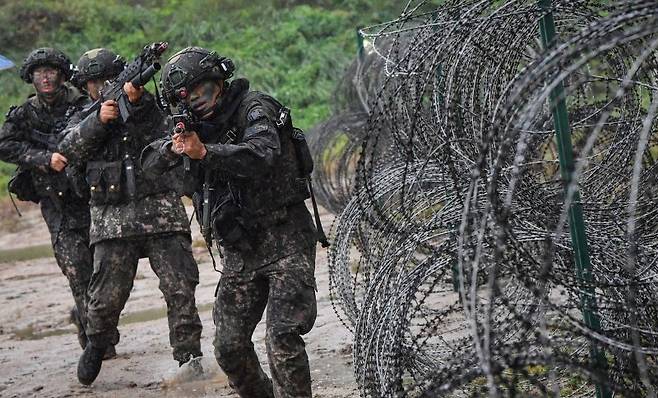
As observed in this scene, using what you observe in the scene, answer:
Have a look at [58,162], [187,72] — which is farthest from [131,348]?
[187,72]

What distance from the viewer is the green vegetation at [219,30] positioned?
2950cm

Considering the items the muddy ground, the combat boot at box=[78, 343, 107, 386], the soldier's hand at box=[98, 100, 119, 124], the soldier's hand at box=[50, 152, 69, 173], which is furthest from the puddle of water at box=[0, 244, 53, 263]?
the soldier's hand at box=[98, 100, 119, 124]

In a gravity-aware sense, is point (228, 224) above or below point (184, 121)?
below

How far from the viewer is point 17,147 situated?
8.05 m

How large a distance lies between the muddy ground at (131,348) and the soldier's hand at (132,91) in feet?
6.12

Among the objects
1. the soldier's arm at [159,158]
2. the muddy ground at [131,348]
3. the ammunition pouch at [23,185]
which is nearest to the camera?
the soldier's arm at [159,158]

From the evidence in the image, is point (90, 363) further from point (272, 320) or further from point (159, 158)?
point (272, 320)

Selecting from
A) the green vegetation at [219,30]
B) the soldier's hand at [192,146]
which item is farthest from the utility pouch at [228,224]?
the green vegetation at [219,30]

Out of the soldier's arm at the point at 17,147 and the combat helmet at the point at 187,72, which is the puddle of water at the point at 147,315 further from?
the combat helmet at the point at 187,72

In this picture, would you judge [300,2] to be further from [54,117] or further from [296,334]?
[296,334]

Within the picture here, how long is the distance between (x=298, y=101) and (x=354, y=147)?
16.5 meters

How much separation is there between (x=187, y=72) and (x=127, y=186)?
76.3 inches

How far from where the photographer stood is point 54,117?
321 inches

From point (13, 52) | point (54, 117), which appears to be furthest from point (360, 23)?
point (54, 117)
